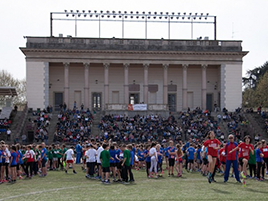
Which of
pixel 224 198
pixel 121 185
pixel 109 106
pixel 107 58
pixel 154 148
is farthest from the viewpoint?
pixel 107 58

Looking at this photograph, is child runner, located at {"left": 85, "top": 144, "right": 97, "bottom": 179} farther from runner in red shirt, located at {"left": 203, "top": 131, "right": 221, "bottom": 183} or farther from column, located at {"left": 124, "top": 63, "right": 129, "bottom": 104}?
column, located at {"left": 124, "top": 63, "right": 129, "bottom": 104}

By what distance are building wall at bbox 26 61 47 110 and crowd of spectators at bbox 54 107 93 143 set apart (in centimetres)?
490

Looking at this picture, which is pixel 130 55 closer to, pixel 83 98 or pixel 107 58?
pixel 107 58

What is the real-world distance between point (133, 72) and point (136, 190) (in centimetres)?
4297

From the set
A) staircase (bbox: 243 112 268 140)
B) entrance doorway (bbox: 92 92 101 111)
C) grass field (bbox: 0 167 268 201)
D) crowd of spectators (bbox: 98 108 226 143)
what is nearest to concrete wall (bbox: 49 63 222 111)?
entrance doorway (bbox: 92 92 101 111)

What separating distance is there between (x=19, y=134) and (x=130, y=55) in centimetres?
1725

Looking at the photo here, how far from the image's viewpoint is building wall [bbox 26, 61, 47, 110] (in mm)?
55406

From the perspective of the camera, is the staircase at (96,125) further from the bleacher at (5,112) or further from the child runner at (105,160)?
the child runner at (105,160)

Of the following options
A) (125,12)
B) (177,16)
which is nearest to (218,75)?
(177,16)

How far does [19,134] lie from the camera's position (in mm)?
45750

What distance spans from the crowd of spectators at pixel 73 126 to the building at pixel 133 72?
4.24 meters

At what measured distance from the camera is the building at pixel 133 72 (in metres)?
55.6

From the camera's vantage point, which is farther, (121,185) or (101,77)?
(101,77)

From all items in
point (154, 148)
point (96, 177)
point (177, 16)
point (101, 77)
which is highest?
point (177, 16)
